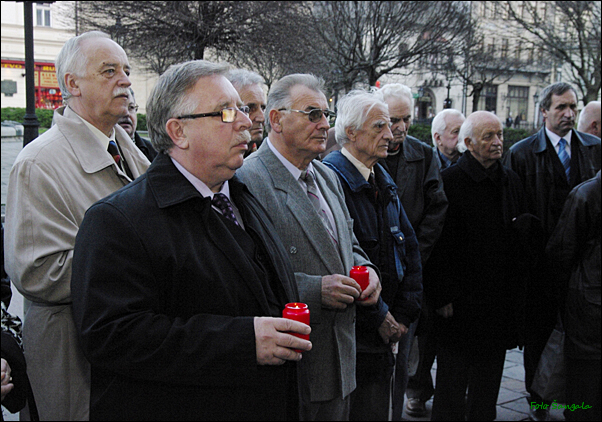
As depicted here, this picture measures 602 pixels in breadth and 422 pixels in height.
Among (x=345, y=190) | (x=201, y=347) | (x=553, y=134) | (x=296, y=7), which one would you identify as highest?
(x=296, y=7)

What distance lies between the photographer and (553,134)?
4.81 m

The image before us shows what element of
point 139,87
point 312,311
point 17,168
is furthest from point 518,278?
point 139,87

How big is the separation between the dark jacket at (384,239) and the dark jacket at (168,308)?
135 cm

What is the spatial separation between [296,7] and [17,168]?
40.6 feet

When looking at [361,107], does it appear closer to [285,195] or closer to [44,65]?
[285,195]

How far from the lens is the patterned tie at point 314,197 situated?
2839 mm

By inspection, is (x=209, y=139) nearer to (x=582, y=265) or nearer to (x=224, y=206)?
(x=224, y=206)

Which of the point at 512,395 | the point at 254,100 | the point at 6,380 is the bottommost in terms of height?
the point at 512,395

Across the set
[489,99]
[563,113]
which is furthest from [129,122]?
[489,99]

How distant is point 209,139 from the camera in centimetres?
201

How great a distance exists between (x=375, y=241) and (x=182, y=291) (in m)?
1.63

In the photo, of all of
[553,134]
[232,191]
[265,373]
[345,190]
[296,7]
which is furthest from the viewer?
[296,7]

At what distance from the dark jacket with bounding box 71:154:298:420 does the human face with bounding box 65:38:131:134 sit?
822 millimetres

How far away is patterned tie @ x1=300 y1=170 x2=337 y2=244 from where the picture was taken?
112 inches
